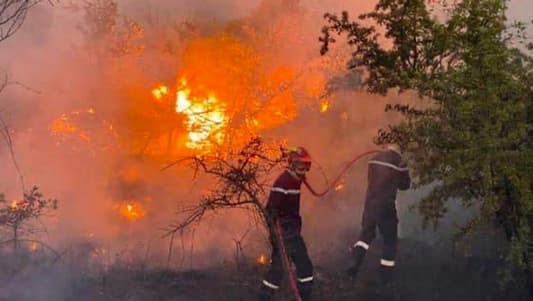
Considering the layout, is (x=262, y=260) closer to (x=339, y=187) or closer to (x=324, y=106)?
(x=339, y=187)

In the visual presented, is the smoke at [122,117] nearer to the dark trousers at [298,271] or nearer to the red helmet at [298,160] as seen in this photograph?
the dark trousers at [298,271]

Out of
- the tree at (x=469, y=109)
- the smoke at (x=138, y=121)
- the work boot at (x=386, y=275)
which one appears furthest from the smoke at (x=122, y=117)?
the tree at (x=469, y=109)

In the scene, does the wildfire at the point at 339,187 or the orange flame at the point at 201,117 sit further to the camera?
the orange flame at the point at 201,117

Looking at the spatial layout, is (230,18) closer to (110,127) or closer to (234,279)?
(110,127)

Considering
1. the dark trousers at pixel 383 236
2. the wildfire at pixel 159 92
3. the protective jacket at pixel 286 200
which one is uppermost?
the wildfire at pixel 159 92

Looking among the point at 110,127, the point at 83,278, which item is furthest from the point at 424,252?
the point at 110,127

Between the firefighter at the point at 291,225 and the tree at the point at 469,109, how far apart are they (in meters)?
1.11

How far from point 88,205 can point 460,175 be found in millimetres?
6403

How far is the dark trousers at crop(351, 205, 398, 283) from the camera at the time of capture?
7.66 meters

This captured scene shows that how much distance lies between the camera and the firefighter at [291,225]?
6.62m

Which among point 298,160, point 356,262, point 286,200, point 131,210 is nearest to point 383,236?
point 356,262

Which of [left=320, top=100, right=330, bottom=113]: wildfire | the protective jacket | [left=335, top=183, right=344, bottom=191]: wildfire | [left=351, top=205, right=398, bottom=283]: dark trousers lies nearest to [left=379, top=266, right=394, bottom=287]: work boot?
[left=351, top=205, right=398, bottom=283]: dark trousers

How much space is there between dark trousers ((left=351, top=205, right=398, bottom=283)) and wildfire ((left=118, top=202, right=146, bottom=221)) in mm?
4018

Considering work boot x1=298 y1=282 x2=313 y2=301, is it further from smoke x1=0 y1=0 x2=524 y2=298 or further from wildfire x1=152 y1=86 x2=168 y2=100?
wildfire x1=152 y1=86 x2=168 y2=100
